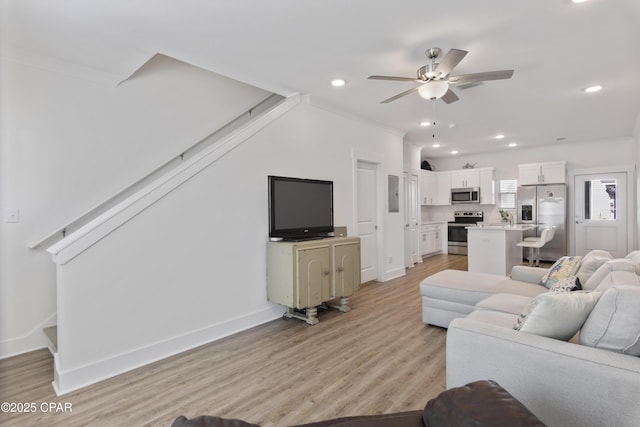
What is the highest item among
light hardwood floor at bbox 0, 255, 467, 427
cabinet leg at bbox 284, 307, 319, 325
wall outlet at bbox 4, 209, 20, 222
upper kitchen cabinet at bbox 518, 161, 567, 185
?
upper kitchen cabinet at bbox 518, 161, 567, 185

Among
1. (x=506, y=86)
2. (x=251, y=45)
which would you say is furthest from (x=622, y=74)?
(x=251, y=45)

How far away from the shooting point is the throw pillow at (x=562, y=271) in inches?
115

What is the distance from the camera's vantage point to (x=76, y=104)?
3.13m

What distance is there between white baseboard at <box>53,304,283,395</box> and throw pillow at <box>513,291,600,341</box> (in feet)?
8.45

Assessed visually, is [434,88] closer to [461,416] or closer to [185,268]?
[461,416]

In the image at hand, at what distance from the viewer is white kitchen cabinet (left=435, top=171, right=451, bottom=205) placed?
28.4 ft

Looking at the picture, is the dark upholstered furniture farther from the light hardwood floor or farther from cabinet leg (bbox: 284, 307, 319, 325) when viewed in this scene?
cabinet leg (bbox: 284, 307, 319, 325)

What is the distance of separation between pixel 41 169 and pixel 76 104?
70 cm

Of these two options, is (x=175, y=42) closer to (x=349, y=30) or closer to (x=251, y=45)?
(x=251, y=45)

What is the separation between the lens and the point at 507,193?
8.00 metres

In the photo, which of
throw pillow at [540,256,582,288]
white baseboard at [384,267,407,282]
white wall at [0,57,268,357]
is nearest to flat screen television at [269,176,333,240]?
white wall at [0,57,268,357]

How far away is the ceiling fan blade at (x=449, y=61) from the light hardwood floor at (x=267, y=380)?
7.75ft

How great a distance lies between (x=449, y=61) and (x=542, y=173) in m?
6.19

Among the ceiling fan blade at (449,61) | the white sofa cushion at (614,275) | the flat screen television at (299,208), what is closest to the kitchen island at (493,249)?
the white sofa cushion at (614,275)
